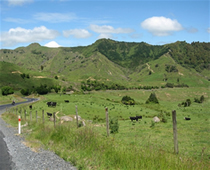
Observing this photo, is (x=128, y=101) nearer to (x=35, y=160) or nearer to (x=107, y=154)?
(x=35, y=160)

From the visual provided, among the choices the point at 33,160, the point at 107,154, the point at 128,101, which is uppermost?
the point at 107,154

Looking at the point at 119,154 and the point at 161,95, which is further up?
the point at 119,154

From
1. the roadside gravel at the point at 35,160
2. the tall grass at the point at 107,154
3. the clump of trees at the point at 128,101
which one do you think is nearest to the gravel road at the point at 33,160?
the roadside gravel at the point at 35,160

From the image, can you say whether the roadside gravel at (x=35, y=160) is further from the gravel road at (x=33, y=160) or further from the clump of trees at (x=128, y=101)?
the clump of trees at (x=128, y=101)

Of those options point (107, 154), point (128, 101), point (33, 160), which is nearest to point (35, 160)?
point (33, 160)

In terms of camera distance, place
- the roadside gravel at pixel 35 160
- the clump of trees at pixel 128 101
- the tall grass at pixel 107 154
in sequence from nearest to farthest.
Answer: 1. the tall grass at pixel 107 154
2. the roadside gravel at pixel 35 160
3. the clump of trees at pixel 128 101

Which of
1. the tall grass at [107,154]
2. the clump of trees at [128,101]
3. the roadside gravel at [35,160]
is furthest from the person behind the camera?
the clump of trees at [128,101]

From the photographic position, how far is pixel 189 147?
1520cm

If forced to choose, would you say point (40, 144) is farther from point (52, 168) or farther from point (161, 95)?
point (161, 95)

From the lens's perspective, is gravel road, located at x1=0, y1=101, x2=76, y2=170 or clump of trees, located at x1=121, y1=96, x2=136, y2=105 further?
clump of trees, located at x1=121, y1=96, x2=136, y2=105

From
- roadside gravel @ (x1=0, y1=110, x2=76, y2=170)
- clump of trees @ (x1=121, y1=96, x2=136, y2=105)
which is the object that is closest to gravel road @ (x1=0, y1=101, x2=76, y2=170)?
roadside gravel @ (x1=0, y1=110, x2=76, y2=170)

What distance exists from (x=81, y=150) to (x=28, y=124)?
15969mm

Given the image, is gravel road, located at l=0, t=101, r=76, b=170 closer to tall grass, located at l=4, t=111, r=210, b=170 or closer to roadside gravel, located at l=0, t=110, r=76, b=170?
roadside gravel, located at l=0, t=110, r=76, b=170

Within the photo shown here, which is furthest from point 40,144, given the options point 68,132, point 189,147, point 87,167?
point 189,147
